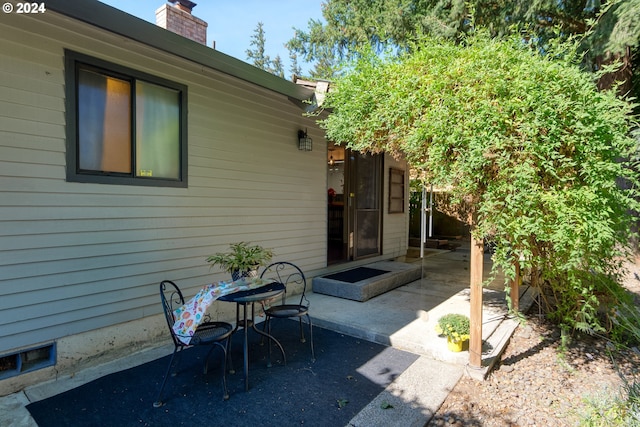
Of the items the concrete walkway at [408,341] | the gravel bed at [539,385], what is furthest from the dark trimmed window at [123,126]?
the gravel bed at [539,385]

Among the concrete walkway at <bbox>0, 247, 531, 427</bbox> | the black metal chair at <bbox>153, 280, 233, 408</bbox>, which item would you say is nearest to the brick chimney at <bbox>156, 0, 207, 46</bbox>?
the black metal chair at <bbox>153, 280, 233, 408</bbox>

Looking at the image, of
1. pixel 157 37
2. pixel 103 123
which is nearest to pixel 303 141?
pixel 157 37

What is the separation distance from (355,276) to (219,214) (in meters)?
2.51

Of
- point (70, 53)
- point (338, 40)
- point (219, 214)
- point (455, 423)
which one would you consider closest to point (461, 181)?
point (455, 423)

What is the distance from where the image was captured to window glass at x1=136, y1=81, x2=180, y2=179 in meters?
3.35

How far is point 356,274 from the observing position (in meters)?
5.61

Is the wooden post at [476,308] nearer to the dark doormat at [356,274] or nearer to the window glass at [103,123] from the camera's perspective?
the dark doormat at [356,274]

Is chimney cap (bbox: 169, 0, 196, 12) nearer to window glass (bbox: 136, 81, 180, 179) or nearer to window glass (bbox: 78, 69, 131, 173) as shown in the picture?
window glass (bbox: 136, 81, 180, 179)

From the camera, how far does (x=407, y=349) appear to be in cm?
337

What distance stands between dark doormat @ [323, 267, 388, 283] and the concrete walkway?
396 millimetres

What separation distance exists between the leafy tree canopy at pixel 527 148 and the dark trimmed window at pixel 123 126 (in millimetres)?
2446

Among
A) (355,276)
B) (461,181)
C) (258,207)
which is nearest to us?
(461,181)

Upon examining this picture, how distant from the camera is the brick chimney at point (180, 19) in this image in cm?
458

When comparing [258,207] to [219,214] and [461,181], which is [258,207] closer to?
[219,214]
